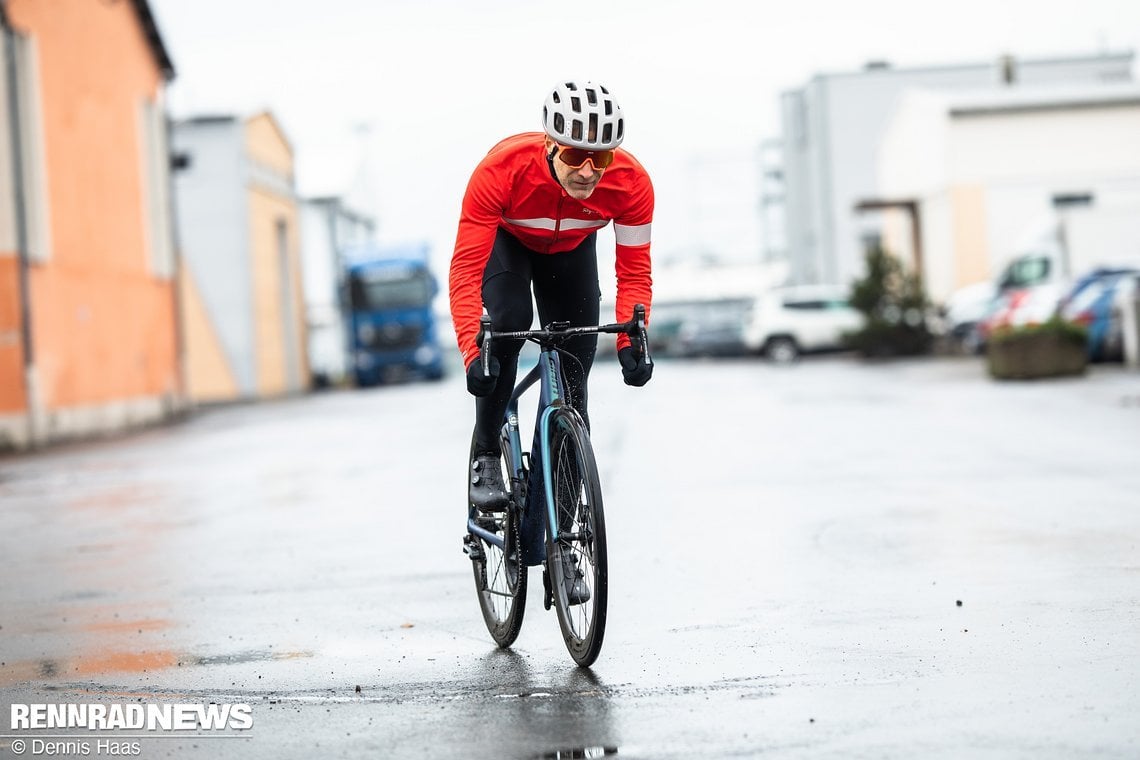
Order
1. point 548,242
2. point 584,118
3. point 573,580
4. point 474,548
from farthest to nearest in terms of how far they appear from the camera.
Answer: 1. point 474,548
2. point 548,242
3. point 573,580
4. point 584,118

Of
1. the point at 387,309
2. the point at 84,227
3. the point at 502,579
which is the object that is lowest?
the point at 502,579

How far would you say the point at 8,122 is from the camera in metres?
23.5

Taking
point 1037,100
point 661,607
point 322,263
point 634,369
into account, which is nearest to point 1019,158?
point 1037,100

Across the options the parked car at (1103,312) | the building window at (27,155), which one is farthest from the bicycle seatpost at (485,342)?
the parked car at (1103,312)

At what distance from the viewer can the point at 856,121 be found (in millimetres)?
67625

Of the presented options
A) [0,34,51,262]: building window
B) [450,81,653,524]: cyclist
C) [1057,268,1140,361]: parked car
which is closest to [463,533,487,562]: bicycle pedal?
[450,81,653,524]: cyclist

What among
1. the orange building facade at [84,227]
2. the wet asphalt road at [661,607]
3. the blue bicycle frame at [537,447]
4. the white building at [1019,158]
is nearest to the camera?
the wet asphalt road at [661,607]

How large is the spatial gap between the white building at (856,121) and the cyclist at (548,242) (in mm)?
60581

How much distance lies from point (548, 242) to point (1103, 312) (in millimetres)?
21440

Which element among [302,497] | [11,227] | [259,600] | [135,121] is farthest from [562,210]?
[135,121]

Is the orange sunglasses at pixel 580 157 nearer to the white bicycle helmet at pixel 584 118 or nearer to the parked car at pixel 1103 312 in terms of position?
the white bicycle helmet at pixel 584 118

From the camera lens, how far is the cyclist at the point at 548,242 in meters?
5.19

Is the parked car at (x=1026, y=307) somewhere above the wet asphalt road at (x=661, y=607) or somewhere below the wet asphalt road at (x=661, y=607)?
above

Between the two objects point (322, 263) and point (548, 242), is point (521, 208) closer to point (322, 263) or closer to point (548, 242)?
point (548, 242)
